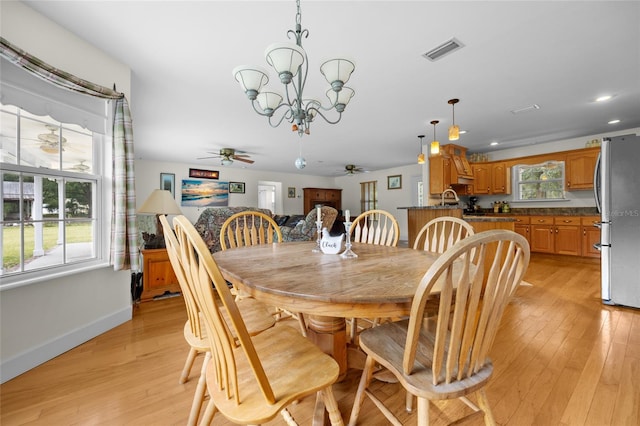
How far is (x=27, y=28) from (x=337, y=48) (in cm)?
213

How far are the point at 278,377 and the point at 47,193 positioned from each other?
7.46 feet

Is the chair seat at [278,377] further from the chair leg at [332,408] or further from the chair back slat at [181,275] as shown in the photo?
the chair back slat at [181,275]

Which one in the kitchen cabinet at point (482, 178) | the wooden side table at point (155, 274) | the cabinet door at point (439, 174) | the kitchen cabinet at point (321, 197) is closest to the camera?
the wooden side table at point (155, 274)

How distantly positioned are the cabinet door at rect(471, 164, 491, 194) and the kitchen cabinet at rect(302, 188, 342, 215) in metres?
4.89

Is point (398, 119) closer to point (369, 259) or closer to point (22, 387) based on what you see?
point (369, 259)

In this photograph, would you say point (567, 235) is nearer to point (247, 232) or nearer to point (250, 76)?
point (247, 232)

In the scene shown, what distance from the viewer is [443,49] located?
7.19 ft

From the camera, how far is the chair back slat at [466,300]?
726mm

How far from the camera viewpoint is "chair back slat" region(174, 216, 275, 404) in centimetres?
68

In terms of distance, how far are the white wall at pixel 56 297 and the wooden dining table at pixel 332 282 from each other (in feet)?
4.34

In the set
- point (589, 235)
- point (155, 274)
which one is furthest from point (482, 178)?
point (155, 274)

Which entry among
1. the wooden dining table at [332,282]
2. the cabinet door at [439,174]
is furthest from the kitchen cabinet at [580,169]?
the wooden dining table at [332,282]

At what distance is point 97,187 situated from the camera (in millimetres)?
2211

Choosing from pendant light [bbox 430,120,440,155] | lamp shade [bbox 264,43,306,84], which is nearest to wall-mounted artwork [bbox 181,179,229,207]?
pendant light [bbox 430,120,440,155]
